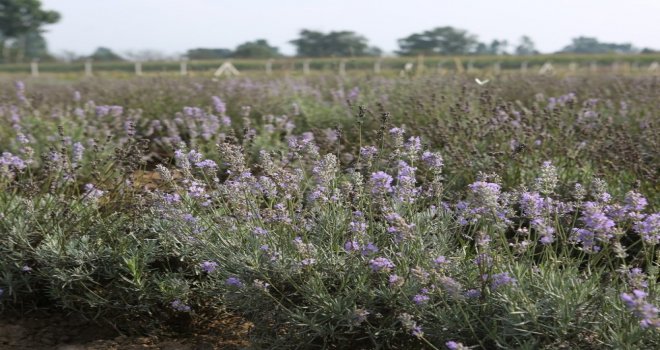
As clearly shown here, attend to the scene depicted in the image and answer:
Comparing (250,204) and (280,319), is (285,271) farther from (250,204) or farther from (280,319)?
(250,204)

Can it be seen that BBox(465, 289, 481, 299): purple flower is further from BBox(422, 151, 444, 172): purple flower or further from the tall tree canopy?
the tall tree canopy

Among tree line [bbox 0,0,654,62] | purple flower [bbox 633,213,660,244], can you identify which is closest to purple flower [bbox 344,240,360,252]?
purple flower [bbox 633,213,660,244]

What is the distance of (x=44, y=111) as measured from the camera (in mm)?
7094

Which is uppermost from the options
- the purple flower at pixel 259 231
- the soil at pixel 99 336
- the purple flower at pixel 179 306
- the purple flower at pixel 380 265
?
the purple flower at pixel 259 231

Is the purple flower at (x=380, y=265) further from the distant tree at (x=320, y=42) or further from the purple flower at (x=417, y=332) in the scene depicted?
the distant tree at (x=320, y=42)

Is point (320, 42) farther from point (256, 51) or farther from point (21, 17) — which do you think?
point (21, 17)

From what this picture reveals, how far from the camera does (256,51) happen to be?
6406cm

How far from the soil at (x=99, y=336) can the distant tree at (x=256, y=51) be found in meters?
54.8

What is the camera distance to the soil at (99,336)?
285 centimetres

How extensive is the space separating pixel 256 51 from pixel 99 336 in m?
62.7

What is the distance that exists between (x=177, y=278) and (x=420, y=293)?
1.19 metres

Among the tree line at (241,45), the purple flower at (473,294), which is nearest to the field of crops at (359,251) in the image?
the purple flower at (473,294)

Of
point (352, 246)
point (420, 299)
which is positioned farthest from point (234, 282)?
point (420, 299)

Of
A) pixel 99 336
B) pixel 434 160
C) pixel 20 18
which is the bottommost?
pixel 99 336
